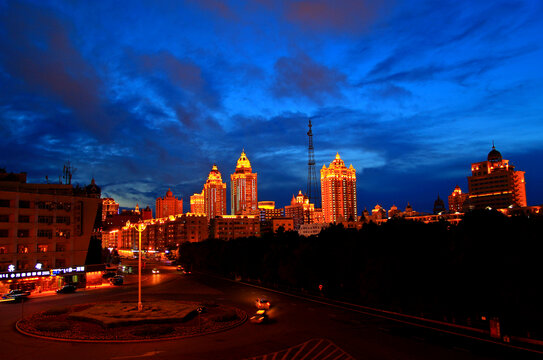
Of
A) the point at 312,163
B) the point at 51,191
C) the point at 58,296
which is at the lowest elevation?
the point at 58,296

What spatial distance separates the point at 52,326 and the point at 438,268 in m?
31.2

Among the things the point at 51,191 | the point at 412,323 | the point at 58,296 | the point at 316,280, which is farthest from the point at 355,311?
the point at 51,191

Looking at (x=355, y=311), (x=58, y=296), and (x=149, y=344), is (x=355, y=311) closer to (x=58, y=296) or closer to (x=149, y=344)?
(x=149, y=344)

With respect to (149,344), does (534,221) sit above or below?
above

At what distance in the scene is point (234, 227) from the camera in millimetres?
194000

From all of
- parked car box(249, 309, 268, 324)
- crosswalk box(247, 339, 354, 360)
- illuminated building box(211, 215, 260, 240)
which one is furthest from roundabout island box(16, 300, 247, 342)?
illuminated building box(211, 215, 260, 240)

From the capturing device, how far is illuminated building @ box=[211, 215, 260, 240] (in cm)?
19038

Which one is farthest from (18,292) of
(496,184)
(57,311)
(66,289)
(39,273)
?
(496,184)

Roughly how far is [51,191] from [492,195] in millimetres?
174316

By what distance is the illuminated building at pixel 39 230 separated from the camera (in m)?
57.4

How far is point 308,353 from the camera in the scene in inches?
987

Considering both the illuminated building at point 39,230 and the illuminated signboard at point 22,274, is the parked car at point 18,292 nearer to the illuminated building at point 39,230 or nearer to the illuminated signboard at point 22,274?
the illuminated building at point 39,230

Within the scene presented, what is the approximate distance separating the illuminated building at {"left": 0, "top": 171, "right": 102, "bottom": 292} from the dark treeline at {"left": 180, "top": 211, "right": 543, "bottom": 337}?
111 ft

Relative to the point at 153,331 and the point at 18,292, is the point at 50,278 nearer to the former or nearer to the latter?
the point at 18,292
